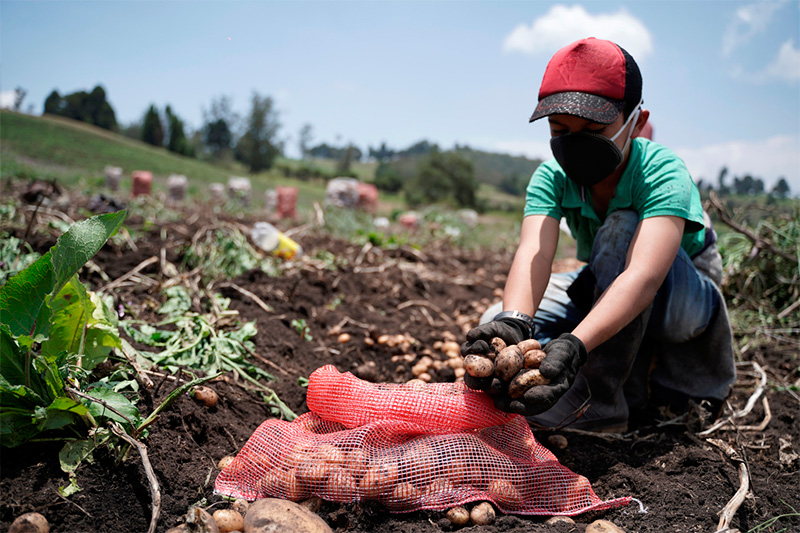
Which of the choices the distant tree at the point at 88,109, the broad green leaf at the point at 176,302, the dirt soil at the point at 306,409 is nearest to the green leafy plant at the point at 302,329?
the dirt soil at the point at 306,409

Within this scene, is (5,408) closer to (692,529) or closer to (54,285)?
(54,285)

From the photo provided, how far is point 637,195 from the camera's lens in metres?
1.86

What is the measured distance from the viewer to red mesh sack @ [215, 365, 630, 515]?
4.46 feet

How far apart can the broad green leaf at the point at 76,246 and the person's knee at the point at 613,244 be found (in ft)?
5.25

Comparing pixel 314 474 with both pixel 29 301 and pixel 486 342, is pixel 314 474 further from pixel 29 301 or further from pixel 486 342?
pixel 29 301

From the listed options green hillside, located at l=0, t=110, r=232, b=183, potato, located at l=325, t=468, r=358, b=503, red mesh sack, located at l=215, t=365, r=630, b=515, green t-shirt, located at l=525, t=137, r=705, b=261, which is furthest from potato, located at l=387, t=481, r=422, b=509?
green hillside, located at l=0, t=110, r=232, b=183

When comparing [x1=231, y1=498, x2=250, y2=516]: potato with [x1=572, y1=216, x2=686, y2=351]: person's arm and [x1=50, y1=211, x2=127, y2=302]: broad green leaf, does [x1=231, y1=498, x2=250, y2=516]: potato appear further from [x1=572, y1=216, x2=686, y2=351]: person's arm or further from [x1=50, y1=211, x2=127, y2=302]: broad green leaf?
[x1=572, y1=216, x2=686, y2=351]: person's arm

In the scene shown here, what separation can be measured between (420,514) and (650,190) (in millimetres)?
1345

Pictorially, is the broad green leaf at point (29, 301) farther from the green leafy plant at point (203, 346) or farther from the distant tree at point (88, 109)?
the distant tree at point (88, 109)

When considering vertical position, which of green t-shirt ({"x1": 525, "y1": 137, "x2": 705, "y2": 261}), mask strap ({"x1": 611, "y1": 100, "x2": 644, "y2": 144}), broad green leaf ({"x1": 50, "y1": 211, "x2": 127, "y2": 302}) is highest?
mask strap ({"x1": 611, "y1": 100, "x2": 644, "y2": 144})

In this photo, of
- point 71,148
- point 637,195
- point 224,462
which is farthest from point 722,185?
point 71,148

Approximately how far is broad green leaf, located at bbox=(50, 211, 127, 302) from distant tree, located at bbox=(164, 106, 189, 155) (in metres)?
55.9

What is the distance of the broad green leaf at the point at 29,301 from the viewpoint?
1.31 m

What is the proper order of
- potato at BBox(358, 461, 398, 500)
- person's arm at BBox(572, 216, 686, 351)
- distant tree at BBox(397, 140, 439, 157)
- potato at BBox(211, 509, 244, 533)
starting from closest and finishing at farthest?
potato at BBox(211, 509, 244, 533) < potato at BBox(358, 461, 398, 500) < person's arm at BBox(572, 216, 686, 351) < distant tree at BBox(397, 140, 439, 157)
